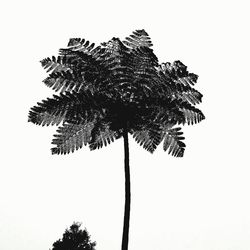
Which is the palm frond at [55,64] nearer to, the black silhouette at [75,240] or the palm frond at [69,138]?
the palm frond at [69,138]

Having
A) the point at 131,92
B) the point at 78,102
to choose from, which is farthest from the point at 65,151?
the point at 131,92

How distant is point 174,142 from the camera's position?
9.38 meters

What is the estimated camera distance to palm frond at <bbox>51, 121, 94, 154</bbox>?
921 centimetres

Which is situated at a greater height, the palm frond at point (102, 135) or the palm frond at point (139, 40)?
the palm frond at point (139, 40)

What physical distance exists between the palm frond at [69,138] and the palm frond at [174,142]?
6.48 ft

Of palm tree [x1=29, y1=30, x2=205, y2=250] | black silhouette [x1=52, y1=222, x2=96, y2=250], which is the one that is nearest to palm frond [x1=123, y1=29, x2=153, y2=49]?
palm tree [x1=29, y1=30, x2=205, y2=250]

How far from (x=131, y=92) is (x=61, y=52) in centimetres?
214

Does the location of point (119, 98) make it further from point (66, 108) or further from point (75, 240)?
point (75, 240)

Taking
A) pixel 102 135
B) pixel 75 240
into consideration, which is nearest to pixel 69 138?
pixel 102 135

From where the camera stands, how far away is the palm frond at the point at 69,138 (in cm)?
921

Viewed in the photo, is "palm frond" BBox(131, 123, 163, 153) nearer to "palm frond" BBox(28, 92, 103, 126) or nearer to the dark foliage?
the dark foliage

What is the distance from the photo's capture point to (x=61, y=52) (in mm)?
9625

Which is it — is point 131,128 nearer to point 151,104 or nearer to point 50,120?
point 151,104

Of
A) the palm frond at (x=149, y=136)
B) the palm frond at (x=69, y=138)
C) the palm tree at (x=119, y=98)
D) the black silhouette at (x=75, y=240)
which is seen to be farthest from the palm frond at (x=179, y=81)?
the black silhouette at (x=75, y=240)
